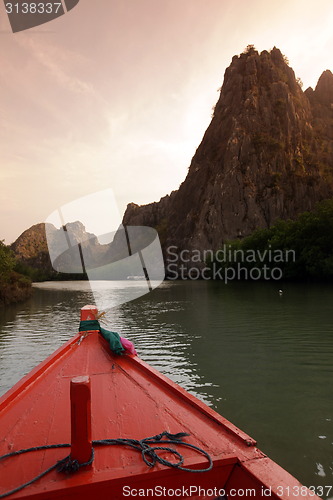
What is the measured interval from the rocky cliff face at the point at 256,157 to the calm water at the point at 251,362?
69494 mm

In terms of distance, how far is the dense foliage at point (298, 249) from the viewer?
44.1 m

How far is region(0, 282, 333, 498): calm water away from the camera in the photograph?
5370 mm

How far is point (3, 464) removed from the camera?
2748 millimetres

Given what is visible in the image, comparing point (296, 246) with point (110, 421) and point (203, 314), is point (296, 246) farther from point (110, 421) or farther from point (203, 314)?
point (110, 421)

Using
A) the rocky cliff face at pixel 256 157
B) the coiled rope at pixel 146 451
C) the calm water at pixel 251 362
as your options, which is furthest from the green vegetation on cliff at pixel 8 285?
the rocky cliff face at pixel 256 157

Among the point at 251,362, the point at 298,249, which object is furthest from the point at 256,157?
the point at 251,362

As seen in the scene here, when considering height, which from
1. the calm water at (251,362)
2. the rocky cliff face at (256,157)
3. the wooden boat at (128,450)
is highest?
the rocky cliff face at (256,157)

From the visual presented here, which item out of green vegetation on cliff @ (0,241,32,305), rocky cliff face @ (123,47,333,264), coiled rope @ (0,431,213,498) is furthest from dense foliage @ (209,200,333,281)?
coiled rope @ (0,431,213,498)

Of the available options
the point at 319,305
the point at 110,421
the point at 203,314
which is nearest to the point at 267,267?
the point at 319,305

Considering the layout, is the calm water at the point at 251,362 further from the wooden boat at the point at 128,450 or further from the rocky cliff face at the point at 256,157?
the rocky cliff face at the point at 256,157

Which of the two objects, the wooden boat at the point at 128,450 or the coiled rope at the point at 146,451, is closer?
the wooden boat at the point at 128,450

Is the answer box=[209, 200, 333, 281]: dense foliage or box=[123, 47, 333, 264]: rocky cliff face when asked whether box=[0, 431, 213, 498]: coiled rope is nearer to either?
box=[209, 200, 333, 281]: dense foliage

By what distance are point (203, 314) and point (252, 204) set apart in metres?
70.2

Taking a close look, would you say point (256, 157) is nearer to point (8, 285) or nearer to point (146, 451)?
point (8, 285)
